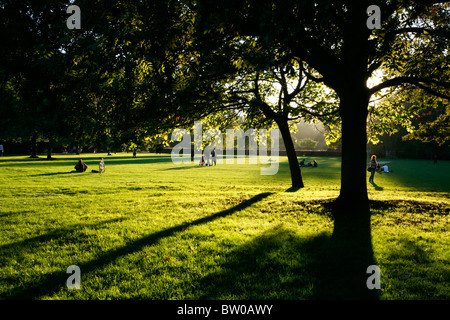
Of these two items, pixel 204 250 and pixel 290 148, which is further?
pixel 290 148

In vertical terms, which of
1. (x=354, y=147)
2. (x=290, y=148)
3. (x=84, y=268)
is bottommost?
(x=84, y=268)

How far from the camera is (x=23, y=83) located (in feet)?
17.2

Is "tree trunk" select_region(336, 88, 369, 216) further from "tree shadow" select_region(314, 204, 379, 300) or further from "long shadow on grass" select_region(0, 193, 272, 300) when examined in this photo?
"long shadow on grass" select_region(0, 193, 272, 300)

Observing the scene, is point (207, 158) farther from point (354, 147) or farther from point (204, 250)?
point (204, 250)

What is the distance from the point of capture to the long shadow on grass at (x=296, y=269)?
3.46 m

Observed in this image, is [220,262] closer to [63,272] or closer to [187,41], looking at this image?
[63,272]

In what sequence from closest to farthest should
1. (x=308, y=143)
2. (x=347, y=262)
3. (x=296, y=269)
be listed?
(x=296, y=269) < (x=347, y=262) < (x=308, y=143)

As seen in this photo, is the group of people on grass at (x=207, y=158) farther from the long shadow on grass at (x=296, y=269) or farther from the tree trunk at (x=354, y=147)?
the long shadow on grass at (x=296, y=269)

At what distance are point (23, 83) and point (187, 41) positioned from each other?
3706mm

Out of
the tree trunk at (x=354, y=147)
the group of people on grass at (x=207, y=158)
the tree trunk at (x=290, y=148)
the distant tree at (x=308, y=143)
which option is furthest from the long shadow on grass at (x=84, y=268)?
the distant tree at (x=308, y=143)

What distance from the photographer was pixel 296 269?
13.5ft

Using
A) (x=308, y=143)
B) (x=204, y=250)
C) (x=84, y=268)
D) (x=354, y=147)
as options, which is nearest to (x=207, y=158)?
(x=354, y=147)

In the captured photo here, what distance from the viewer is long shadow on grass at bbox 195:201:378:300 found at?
346 cm
